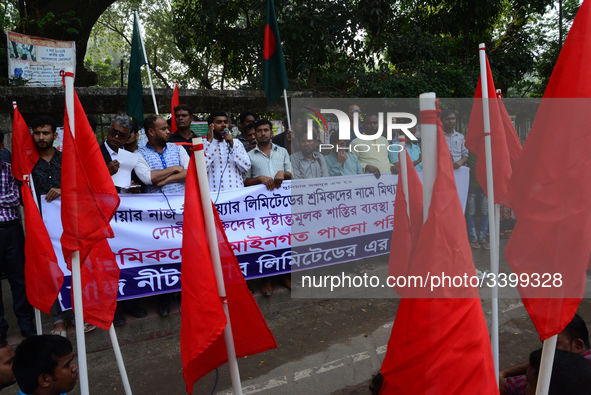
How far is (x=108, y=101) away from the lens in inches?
282

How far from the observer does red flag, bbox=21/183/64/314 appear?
2895 mm

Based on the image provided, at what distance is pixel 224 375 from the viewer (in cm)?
337

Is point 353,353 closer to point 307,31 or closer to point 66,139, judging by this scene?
point 66,139

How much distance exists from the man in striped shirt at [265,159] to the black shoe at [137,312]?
1681 millimetres

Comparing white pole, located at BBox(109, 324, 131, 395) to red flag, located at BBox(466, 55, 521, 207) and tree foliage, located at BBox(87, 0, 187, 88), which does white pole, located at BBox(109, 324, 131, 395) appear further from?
tree foliage, located at BBox(87, 0, 187, 88)

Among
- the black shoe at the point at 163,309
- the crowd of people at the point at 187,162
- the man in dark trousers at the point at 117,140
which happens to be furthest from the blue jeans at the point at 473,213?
the man in dark trousers at the point at 117,140

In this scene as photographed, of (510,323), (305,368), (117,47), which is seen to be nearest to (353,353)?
(305,368)

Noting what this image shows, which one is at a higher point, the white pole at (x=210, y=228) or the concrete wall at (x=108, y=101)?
the concrete wall at (x=108, y=101)

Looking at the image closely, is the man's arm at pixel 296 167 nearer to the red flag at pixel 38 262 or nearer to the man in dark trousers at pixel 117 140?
the man in dark trousers at pixel 117 140

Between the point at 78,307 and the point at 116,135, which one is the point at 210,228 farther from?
the point at 116,135

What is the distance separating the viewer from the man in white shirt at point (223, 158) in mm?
4480

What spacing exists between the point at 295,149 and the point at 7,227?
3.24 meters

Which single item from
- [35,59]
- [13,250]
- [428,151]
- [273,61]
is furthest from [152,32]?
[428,151]

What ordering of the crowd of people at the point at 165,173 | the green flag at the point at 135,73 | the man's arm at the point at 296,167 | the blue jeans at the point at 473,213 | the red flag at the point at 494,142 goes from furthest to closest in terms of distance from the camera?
the blue jeans at the point at 473,213 → the green flag at the point at 135,73 → the man's arm at the point at 296,167 → the red flag at the point at 494,142 → the crowd of people at the point at 165,173
